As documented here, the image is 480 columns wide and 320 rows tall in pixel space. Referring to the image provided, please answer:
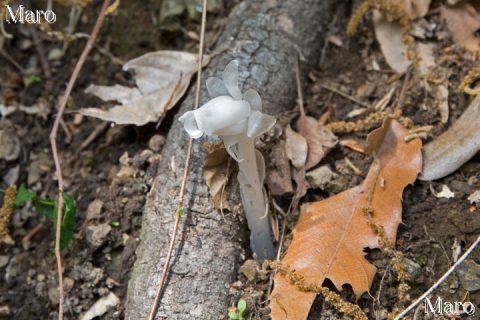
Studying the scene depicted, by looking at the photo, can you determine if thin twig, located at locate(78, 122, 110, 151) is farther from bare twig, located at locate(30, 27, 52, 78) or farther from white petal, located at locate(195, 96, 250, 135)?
white petal, located at locate(195, 96, 250, 135)

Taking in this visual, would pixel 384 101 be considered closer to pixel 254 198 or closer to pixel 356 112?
pixel 356 112

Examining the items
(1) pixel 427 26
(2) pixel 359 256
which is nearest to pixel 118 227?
(2) pixel 359 256

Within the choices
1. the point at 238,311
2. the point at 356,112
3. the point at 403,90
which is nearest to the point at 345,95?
the point at 356,112

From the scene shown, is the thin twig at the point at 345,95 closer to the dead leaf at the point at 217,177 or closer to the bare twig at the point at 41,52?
the dead leaf at the point at 217,177

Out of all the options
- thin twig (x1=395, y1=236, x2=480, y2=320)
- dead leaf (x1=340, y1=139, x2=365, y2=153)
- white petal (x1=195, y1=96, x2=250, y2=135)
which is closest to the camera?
white petal (x1=195, y1=96, x2=250, y2=135)

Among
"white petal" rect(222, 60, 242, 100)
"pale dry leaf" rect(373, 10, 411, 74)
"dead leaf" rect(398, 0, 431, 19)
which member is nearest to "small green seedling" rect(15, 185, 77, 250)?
"white petal" rect(222, 60, 242, 100)

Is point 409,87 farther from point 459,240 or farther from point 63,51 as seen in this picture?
point 63,51
